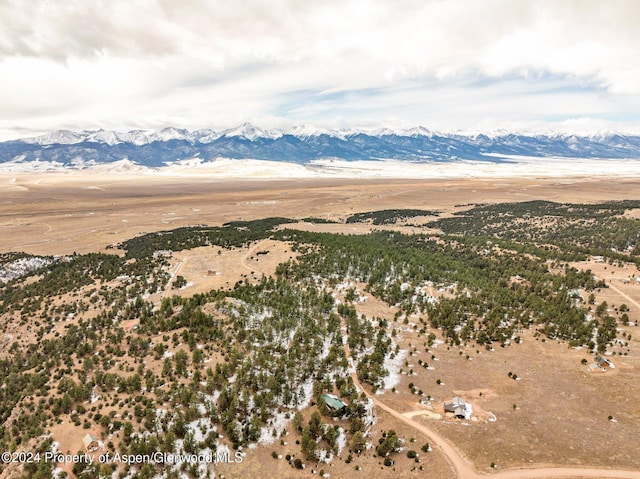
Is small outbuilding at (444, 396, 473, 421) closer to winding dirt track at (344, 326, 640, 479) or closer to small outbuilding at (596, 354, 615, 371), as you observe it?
winding dirt track at (344, 326, 640, 479)

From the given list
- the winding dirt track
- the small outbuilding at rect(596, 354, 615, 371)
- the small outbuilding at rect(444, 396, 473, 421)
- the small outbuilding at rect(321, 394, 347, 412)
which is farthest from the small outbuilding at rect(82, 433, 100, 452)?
the small outbuilding at rect(596, 354, 615, 371)

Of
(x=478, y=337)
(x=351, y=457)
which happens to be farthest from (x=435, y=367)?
(x=351, y=457)

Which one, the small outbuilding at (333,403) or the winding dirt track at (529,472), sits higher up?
the small outbuilding at (333,403)

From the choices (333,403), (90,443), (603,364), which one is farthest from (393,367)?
(90,443)

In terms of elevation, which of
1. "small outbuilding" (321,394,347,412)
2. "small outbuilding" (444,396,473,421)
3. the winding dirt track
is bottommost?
the winding dirt track

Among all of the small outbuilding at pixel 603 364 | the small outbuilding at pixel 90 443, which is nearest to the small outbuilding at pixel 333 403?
the small outbuilding at pixel 90 443

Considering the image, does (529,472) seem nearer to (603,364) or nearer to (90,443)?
(603,364)

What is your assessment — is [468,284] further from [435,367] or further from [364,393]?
[364,393]

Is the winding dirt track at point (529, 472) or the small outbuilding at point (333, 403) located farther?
the small outbuilding at point (333, 403)

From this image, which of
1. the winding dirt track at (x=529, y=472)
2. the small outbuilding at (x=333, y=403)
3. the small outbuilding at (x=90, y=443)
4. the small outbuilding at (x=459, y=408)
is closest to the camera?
the winding dirt track at (x=529, y=472)

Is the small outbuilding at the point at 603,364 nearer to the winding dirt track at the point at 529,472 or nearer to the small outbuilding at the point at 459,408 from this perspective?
the winding dirt track at the point at 529,472

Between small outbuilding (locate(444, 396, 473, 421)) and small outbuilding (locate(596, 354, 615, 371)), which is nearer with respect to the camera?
small outbuilding (locate(444, 396, 473, 421))
